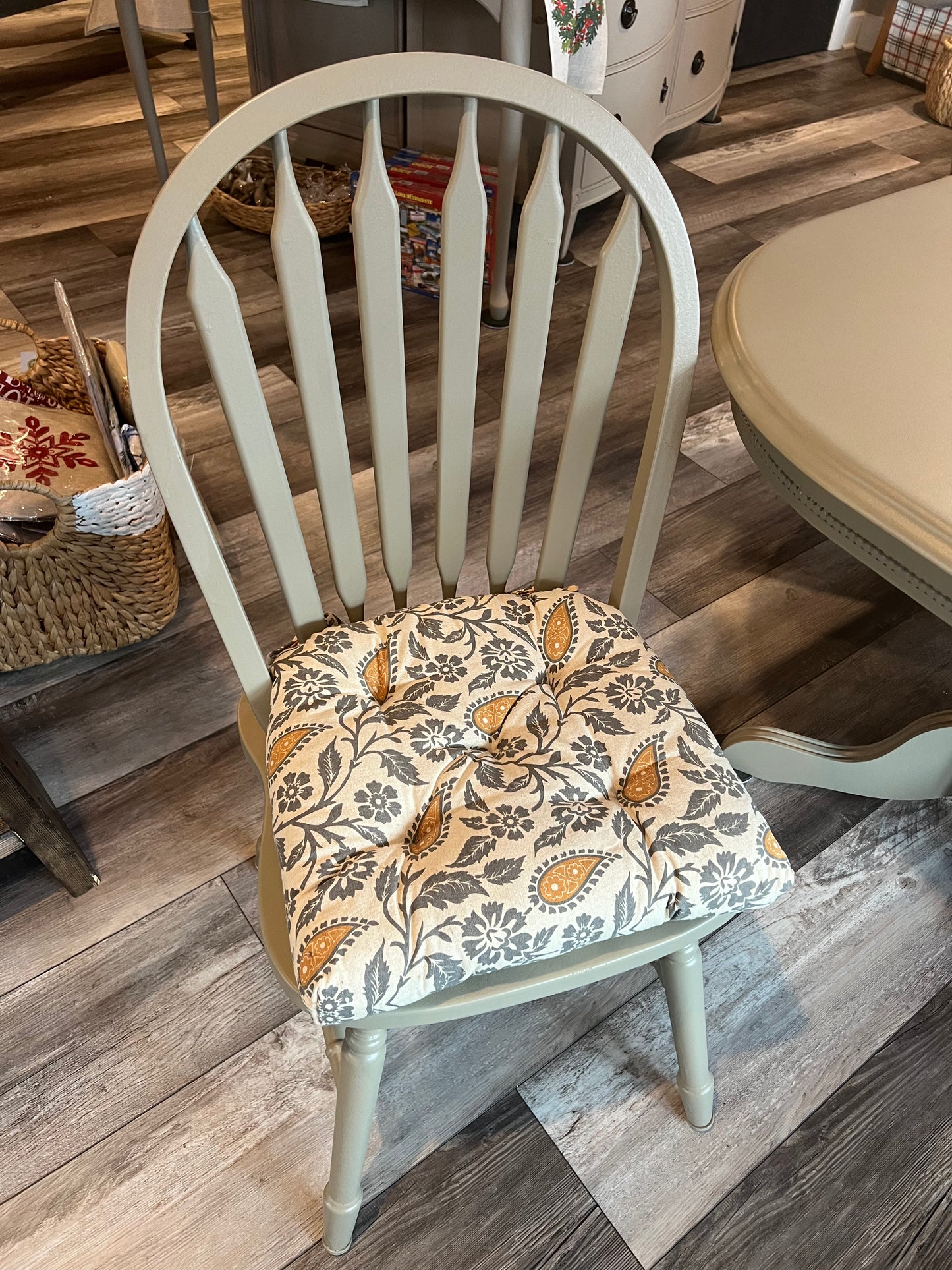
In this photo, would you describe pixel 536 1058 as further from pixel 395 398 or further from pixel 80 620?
pixel 80 620

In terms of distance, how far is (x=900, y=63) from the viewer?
3.79 meters

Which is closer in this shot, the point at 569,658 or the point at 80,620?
the point at 569,658

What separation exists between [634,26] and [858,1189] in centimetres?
Result: 235

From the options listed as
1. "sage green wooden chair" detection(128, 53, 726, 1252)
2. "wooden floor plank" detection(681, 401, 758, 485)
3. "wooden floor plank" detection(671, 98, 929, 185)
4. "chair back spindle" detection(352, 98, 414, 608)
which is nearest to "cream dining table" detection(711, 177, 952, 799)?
"sage green wooden chair" detection(128, 53, 726, 1252)

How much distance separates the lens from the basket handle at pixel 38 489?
4.02 feet

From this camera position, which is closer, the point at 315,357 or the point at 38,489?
the point at 315,357

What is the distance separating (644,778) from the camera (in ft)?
2.69

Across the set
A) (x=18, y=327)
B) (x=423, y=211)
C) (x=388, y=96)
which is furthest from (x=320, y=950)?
(x=423, y=211)

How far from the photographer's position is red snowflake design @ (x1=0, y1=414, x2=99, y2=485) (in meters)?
1.39

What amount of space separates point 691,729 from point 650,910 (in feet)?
0.59

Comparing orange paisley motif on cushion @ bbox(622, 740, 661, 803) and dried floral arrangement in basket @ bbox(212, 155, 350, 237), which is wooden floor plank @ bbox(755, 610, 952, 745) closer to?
orange paisley motif on cushion @ bbox(622, 740, 661, 803)

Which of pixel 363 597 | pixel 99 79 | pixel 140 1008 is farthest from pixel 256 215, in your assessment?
pixel 140 1008

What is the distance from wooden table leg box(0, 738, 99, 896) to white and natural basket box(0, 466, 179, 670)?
30 cm

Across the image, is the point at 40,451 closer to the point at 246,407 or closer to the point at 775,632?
the point at 246,407
